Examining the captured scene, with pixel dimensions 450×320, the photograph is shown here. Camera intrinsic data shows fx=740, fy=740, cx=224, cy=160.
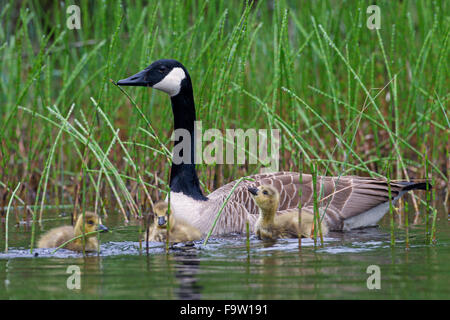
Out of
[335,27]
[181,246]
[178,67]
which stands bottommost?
[181,246]

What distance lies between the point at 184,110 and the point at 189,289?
348 centimetres

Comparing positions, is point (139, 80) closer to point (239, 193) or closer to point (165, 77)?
point (165, 77)

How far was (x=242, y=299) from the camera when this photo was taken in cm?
438

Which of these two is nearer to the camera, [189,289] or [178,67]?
[189,289]

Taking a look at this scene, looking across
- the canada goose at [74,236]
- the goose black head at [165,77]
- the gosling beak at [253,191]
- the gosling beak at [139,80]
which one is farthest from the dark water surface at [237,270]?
the goose black head at [165,77]

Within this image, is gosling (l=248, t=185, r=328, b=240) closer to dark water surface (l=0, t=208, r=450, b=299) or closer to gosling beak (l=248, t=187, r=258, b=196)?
gosling beak (l=248, t=187, r=258, b=196)

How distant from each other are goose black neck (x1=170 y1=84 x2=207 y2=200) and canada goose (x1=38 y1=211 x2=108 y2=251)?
4.41ft

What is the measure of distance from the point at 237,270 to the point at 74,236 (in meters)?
1.84

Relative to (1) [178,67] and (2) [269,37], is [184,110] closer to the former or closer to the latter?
(1) [178,67]

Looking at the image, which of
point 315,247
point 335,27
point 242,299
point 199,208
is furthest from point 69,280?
point 335,27

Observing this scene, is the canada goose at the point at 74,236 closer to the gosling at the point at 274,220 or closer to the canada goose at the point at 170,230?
the canada goose at the point at 170,230

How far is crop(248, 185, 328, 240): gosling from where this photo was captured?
7.01 metres

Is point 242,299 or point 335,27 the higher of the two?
point 335,27

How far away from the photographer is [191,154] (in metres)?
7.82
